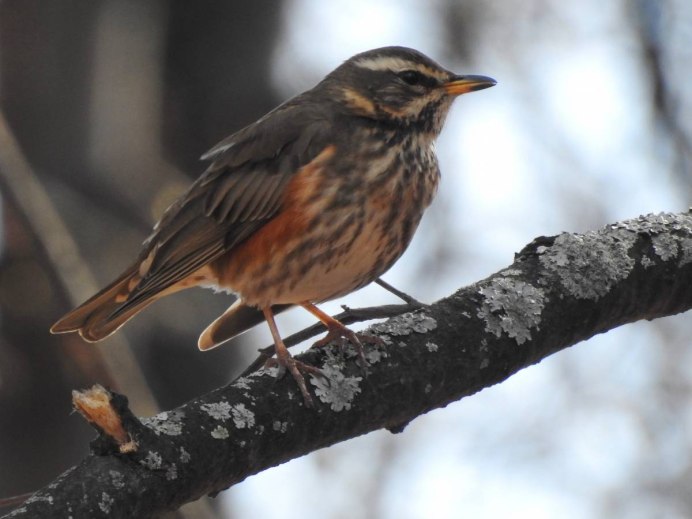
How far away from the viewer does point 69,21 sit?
6.21 metres

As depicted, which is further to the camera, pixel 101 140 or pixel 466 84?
pixel 101 140

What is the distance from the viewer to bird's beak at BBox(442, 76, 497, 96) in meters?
4.94

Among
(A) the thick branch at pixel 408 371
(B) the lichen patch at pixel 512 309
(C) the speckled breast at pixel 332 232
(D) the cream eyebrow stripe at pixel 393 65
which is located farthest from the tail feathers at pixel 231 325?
(B) the lichen patch at pixel 512 309

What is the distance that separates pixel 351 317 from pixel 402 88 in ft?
5.61

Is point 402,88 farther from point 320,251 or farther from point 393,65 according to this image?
point 320,251

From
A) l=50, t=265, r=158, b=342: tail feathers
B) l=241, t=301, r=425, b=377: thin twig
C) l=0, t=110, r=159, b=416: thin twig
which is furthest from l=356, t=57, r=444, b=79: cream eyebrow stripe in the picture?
l=241, t=301, r=425, b=377: thin twig

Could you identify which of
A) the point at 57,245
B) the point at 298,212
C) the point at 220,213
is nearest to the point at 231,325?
the point at 220,213

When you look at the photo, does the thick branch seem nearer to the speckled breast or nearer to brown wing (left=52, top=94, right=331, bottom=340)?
the speckled breast

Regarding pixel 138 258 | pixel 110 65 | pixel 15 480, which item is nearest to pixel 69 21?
pixel 110 65

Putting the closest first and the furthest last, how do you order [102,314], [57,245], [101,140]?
[102,314] < [57,245] < [101,140]

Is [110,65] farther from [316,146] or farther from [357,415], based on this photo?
[357,415]

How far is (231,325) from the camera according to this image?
15.1 feet

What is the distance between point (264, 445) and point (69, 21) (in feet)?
12.8

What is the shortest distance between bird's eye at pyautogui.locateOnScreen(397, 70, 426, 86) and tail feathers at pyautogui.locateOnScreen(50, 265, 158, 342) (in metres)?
1.44
